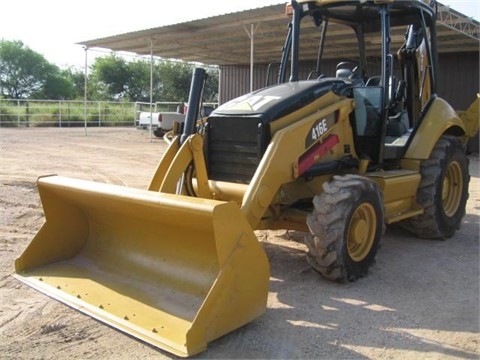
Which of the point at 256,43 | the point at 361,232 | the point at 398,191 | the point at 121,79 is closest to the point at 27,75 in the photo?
the point at 121,79

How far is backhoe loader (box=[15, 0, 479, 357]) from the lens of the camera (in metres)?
3.52

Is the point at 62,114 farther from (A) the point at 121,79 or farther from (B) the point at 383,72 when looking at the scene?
(A) the point at 121,79

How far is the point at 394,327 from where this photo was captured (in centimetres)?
379

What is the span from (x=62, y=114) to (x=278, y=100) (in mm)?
27289

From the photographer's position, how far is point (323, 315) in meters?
3.96

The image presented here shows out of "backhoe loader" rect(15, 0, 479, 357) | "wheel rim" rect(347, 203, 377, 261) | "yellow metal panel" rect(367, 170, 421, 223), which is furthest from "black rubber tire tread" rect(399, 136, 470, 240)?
"wheel rim" rect(347, 203, 377, 261)

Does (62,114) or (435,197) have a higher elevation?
(62,114)

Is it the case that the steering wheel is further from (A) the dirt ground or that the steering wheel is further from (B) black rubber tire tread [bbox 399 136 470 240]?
(A) the dirt ground

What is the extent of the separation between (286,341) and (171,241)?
1.27m

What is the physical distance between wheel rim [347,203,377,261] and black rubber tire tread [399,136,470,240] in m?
1.50

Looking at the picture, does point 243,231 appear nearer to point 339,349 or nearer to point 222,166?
point 339,349

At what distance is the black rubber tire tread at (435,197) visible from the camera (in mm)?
6008

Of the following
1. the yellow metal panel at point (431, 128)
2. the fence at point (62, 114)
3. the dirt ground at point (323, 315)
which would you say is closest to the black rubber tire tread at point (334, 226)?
the dirt ground at point (323, 315)

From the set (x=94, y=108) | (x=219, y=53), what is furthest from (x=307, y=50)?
(x=94, y=108)
